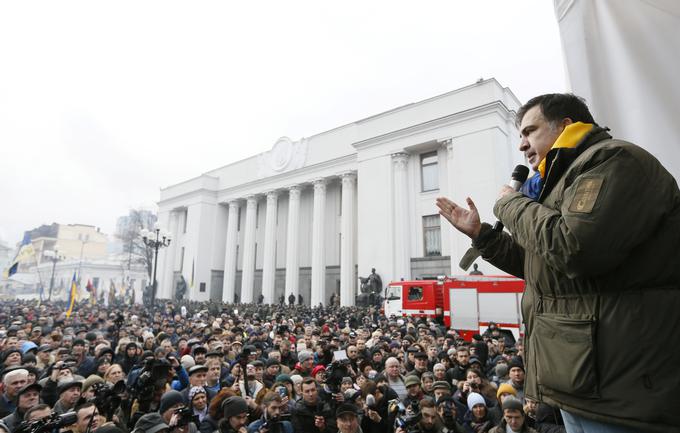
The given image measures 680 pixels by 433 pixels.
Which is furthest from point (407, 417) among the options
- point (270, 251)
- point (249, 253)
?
point (249, 253)

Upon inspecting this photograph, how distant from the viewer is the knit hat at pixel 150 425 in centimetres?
370

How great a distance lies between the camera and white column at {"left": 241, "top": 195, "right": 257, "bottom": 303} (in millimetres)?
36781

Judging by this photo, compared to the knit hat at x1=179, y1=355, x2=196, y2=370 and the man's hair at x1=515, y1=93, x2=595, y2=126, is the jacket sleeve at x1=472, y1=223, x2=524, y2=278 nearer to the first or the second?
the man's hair at x1=515, y1=93, x2=595, y2=126

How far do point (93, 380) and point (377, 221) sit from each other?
898 inches

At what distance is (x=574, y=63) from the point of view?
1604 millimetres

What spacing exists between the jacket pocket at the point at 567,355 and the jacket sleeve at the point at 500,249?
46 cm

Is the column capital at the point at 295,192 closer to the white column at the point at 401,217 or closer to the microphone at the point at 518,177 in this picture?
the white column at the point at 401,217

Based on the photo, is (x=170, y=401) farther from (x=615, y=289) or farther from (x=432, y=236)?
(x=432, y=236)

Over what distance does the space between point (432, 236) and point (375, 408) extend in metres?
21.7

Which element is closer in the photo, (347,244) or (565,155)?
(565,155)

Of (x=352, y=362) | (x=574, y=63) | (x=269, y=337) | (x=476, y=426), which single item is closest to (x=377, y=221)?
(x=269, y=337)

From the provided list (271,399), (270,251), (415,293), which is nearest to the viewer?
(271,399)

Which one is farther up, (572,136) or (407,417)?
(572,136)

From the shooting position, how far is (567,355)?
3.84 feet
